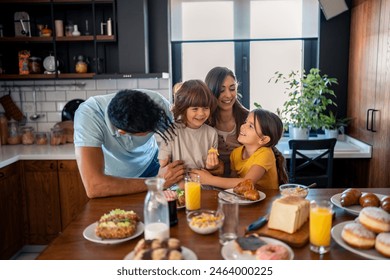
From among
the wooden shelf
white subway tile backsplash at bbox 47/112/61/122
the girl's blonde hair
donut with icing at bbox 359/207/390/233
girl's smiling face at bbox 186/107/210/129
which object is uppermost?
the wooden shelf

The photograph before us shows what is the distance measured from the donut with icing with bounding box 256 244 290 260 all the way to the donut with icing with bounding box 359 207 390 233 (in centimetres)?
27

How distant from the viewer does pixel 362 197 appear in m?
1.36

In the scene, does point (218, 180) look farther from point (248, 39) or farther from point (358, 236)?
point (248, 39)

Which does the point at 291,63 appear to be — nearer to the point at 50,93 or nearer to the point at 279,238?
the point at 50,93

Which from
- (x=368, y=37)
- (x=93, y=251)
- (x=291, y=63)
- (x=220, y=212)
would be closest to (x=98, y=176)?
(x=93, y=251)

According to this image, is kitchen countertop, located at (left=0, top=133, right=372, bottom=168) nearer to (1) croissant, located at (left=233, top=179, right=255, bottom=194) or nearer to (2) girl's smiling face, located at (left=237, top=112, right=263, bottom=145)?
(2) girl's smiling face, located at (left=237, top=112, right=263, bottom=145)

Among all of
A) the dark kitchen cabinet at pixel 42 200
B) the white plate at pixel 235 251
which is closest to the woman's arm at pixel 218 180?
the white plate at pixel 235 251

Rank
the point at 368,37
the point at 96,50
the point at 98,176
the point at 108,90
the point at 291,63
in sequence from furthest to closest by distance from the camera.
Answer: the point at 291,63 < the point at 108,90 < the point at 96,50 < the point at 368,37 < the point at 98,176

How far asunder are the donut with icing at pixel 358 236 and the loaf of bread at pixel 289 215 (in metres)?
0.13

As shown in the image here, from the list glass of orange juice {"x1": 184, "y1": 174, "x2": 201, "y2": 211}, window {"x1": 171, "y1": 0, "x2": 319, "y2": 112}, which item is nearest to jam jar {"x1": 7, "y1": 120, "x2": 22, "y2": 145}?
window {"x1": 171, "y1": 0, "x2": 319, "y2": 112}

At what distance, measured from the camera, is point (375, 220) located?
1.09 meters

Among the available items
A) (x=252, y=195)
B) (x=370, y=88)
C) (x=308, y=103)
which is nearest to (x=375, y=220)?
(x=252, y=195)

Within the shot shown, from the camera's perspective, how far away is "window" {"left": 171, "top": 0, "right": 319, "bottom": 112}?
3.65 metres

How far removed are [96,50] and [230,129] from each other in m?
1.76
